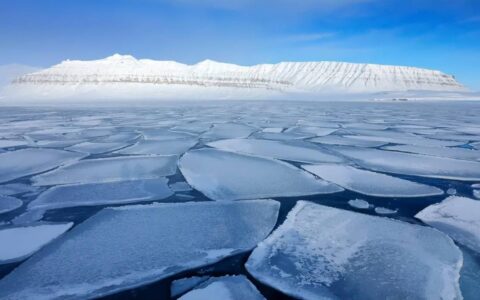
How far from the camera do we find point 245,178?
2.48 meters

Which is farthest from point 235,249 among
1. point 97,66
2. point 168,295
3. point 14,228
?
point 97,66

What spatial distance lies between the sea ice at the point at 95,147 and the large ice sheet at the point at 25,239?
1.98 meters

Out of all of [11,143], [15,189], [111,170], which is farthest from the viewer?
[11,143]

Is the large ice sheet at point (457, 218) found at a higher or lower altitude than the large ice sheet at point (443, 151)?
higher

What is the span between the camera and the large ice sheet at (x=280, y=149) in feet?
10.5

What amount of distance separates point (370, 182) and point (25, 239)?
6.83ft

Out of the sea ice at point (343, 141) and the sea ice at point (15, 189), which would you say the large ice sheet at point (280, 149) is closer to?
the sea ice at point (343, 141)

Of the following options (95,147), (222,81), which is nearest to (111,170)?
(95,147)

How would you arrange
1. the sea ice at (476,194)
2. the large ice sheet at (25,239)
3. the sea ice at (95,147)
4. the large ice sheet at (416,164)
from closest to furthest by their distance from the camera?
the large ice sheet at (25,239), the sea ice at (476,194), the large ice sheet at (416,164), the sea ice at (95,147)

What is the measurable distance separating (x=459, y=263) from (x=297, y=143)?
9.27 feet

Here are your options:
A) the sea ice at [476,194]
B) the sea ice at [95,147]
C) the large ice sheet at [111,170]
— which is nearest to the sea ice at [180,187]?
the large ice sheet at [111,170]

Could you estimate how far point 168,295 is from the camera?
3.58ft

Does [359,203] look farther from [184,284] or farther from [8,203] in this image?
[8,203]

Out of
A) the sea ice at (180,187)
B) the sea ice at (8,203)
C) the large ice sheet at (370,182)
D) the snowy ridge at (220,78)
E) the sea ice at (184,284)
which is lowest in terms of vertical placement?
the sea ice at (180,187)
